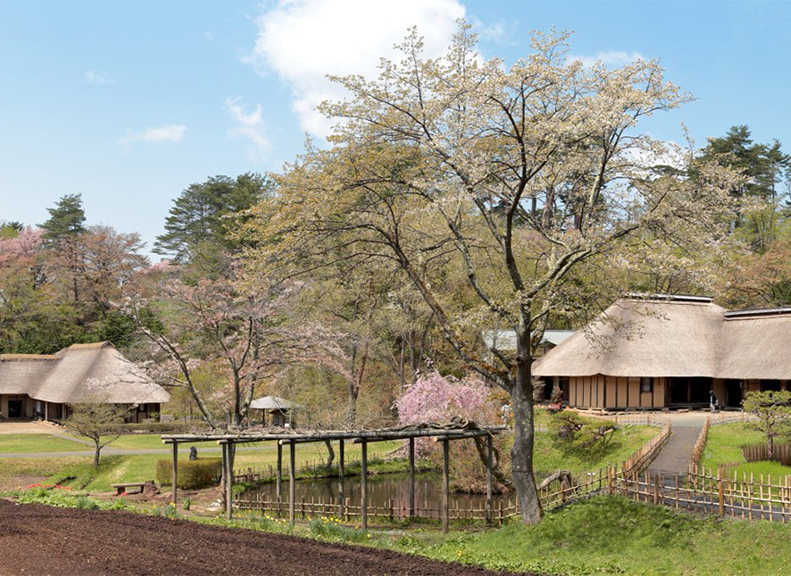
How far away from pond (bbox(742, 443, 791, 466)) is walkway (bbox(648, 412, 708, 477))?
1.85m

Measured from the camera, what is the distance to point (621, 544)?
15320mm

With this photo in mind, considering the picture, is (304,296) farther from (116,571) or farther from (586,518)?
(116,571)

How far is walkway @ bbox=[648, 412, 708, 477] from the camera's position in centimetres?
2269

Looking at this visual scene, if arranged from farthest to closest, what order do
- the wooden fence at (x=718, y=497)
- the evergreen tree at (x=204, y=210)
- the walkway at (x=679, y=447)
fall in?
1. the evergreen tree at (x=204, y=210)
2. the walkway at (x=679, y=447)
3. the wooden fence at (x=718, y=497)

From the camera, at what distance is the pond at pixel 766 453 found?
2632 cm

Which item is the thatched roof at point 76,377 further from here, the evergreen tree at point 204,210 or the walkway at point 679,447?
the walkway at point 679,447

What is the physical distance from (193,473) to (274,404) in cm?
1116

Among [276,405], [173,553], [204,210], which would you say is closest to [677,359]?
[276,405]

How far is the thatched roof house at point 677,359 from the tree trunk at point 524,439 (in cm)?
1670

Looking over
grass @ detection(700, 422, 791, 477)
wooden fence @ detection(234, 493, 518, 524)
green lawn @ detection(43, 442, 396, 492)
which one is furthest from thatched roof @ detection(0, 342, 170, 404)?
grass @ detection(700, 422, 791, 477)

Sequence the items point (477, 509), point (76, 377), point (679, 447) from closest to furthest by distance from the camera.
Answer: point (477, 509) < point (679, 447) < point (76, 377)

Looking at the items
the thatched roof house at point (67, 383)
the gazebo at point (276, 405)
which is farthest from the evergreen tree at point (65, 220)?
the gazebo at point (276, 405)

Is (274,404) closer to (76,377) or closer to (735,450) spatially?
(76,377)

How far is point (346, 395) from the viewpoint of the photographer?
139ft
